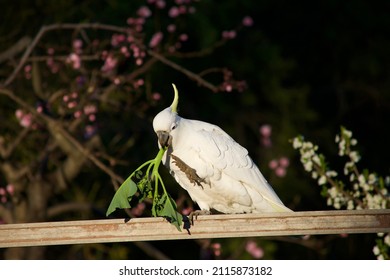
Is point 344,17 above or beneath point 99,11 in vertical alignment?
above

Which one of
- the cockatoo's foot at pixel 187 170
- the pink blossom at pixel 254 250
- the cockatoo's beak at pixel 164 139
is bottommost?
the cockatoo's foot at pixel 187 170

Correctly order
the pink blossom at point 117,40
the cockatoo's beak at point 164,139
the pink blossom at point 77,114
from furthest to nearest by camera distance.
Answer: the pink blossom at point 117,40
the pink blossom at point 77,114
the cockatoo's beak at point 164,139

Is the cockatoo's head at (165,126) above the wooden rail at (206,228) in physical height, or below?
above

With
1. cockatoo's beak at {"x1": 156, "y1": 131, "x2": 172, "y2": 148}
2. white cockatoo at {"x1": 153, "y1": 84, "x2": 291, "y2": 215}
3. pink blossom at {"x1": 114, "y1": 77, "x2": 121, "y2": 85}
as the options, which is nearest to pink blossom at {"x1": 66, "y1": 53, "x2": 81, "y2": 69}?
pink blossom at {"x1": 114, "y1": 77, "x2": 121, "y2": 85}

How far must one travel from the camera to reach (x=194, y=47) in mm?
7785

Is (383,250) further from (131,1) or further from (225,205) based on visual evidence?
(131,1)

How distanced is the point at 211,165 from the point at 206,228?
440 millimetres

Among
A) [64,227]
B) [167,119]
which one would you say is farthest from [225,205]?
[64,227]

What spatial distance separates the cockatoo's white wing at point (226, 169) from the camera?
3.88 m

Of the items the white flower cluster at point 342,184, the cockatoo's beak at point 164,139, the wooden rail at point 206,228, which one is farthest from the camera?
the white flower cluster at point 342,184

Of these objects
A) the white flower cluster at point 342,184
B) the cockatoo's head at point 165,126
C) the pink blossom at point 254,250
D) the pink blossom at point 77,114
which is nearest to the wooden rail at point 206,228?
the cockatoo's head at point 165,126

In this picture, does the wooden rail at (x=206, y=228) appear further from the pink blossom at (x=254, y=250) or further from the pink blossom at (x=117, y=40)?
the pink blossom at (x=254, y=250)

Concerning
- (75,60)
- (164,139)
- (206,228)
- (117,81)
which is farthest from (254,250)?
(206,228)

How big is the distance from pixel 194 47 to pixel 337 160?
2.01 m
